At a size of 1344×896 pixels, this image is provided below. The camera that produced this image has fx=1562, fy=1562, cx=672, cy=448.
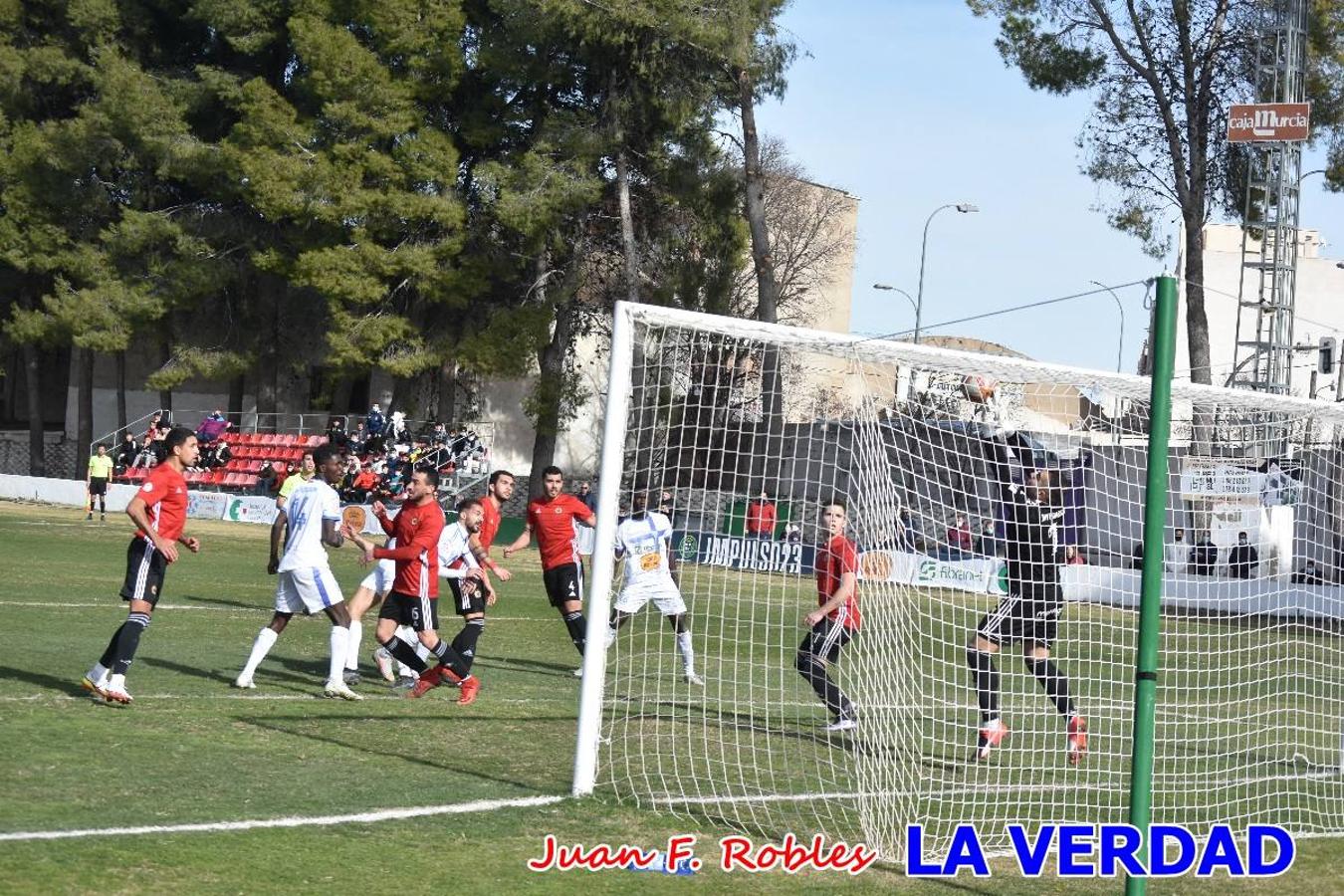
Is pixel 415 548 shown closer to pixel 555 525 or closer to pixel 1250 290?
pixel 555 525

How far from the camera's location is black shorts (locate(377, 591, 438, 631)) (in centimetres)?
1151

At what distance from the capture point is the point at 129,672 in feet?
39.4

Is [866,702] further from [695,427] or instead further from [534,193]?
[534,193]

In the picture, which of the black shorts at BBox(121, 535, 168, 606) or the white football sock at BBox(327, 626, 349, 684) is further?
the white football sock at BBox(327, 626, 349, 684)

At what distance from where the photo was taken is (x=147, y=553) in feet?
34.0

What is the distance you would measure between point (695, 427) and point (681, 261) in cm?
2755

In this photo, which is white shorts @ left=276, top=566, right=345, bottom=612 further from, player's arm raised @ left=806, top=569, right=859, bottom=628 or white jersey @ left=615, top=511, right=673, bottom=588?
player's arm raised @ left=806, top=569, right=859, bottom=628

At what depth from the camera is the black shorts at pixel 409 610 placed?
11.5 m

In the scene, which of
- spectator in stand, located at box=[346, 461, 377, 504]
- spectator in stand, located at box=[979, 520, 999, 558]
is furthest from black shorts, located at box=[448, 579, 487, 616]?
spectator in stand, located at box=[346, 461, 377, 504]

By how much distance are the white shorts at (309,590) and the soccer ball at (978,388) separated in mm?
4654

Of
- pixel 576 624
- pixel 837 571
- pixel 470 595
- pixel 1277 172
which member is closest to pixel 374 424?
pixel 1277 172

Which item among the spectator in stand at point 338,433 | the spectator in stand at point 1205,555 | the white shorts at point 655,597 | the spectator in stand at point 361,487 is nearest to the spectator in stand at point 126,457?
the spectator in stand at point 338,433

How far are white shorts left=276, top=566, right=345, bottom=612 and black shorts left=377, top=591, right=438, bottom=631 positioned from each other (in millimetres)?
451

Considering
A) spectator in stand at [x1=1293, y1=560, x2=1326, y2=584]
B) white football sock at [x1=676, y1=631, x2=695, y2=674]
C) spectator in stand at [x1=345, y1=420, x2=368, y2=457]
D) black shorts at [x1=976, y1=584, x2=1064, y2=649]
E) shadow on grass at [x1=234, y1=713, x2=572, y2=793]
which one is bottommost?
shadow on grass at [x1=234, y1=713, x2=572, y2=793]
